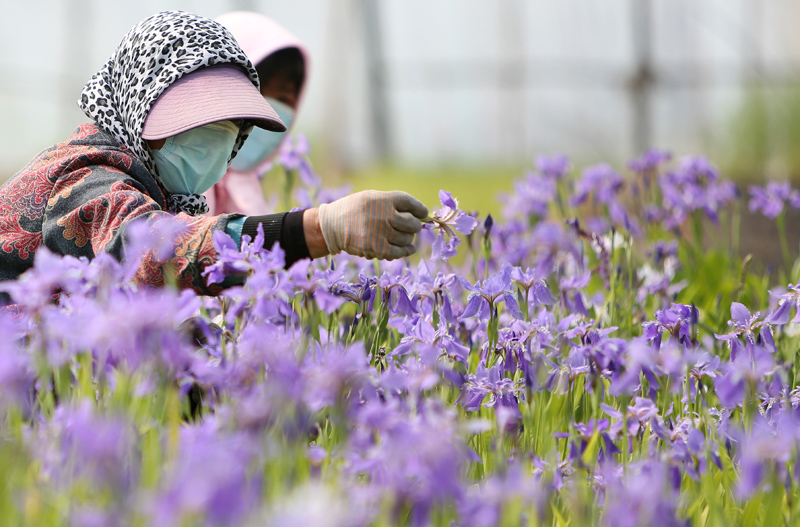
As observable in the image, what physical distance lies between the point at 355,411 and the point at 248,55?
180cm

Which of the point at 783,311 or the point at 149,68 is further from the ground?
the point at 149,68

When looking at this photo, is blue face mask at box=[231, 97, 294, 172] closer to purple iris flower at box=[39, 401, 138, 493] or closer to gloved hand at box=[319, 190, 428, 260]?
gloved hand at box=[319, 190, 428, 260]

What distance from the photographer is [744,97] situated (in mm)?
6969

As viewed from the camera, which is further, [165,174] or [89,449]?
[165,174]

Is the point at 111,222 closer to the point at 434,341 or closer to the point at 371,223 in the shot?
the point at 371,223

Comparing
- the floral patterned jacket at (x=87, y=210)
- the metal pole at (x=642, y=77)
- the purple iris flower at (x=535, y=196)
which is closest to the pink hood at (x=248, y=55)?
the floral patterned jacket at (x=87, y=210)

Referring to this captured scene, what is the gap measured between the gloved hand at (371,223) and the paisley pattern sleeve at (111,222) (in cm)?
20

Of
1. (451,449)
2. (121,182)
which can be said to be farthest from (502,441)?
(121,182)

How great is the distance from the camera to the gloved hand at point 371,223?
127 cm

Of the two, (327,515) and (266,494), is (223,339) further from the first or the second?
(327,515)

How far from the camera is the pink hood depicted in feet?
8.02

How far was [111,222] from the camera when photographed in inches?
51.8

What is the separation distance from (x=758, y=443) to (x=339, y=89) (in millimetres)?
6100

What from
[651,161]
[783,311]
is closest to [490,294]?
[783,311]
